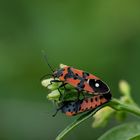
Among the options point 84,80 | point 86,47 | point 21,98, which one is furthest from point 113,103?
point 86,47

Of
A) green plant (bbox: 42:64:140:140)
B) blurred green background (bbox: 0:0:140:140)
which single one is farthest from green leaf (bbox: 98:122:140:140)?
blurred green background (bbox: 0:0:140:140)

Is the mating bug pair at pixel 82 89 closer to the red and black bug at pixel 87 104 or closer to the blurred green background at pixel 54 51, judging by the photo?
the red and black bug at pixel 87 104

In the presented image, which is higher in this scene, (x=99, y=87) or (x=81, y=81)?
(x=81, y=81)

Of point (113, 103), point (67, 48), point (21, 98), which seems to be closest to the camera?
point (113, 103)

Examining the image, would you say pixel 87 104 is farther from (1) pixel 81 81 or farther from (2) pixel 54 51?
(2) pixel 54 51

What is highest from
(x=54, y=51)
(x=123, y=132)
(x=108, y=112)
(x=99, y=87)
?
(x=54, y=51)

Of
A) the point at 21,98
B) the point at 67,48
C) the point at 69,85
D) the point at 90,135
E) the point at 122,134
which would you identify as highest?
the point at 67,48

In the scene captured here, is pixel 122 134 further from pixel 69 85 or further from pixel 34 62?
pixel 34 62

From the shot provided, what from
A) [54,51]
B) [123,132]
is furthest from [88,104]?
[54,51]
